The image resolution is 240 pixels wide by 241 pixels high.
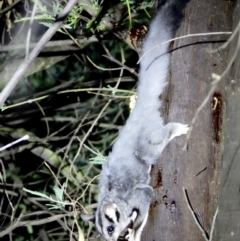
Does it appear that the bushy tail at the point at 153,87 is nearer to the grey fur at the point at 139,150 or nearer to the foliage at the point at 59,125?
the grey fur at the point at 139,150

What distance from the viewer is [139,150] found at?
2.70m

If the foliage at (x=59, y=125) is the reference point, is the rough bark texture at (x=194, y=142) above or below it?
above

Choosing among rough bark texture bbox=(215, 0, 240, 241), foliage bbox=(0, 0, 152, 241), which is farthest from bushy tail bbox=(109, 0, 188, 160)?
foliage bbox=(0, 0, 152, 241)

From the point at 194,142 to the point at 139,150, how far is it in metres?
0.67

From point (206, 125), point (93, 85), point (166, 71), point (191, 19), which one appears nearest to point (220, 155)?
point (206, 125)

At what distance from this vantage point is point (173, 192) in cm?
203

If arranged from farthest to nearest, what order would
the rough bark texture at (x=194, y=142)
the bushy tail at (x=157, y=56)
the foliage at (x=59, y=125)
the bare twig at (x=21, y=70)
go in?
the foliage at (x=59, y=125) < the bushy tail at (x=157, y=56) < the rough bark texture at (x=194, y=142) < the bare twig at (x=21, y=70)

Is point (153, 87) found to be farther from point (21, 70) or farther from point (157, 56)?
point (21, 70)

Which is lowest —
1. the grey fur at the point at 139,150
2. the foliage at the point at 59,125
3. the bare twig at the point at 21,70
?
the foliage at the point at 59,125

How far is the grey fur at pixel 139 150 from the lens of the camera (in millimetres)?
2379

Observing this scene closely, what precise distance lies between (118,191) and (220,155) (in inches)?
32.7

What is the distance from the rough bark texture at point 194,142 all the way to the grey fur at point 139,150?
0.53 ft

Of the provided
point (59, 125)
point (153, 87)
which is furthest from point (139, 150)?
point (59, 125)

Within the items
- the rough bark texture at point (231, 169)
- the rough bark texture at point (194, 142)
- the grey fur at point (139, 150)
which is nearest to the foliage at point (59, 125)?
the grey fur at point (139, 150)
